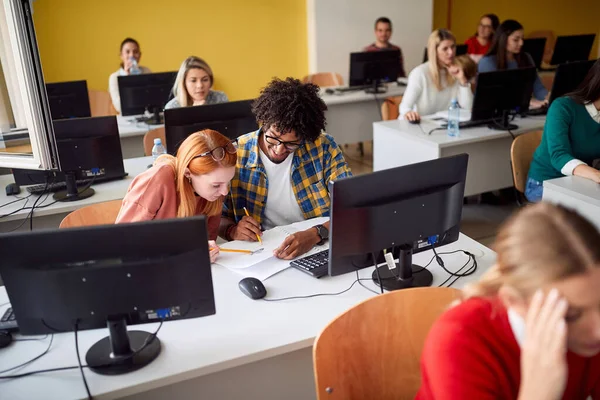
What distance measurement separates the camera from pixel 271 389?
160 cm

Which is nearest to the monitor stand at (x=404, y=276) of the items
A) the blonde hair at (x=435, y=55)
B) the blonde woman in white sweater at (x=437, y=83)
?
the blonde woman in white sweater at (x=437, y=83)

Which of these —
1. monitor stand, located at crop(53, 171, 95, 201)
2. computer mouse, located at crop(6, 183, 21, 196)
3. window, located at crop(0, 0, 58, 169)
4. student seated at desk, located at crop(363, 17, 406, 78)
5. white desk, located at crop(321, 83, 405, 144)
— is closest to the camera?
window, located at crop(0, 0, 58, 169)

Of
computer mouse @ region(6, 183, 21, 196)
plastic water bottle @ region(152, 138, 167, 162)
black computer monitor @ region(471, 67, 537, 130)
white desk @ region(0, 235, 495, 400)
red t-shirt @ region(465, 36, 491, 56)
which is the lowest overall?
white desk @ region(0, 235, 495, 400)

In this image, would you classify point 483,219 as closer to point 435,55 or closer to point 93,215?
point 435,55

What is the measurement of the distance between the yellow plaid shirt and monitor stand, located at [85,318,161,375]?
2.98 ft

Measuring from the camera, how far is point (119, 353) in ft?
4.55

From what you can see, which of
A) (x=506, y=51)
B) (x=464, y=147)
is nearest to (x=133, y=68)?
(x=464, y=147)

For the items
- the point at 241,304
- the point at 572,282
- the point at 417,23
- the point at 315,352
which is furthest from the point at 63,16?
the point at 572,282

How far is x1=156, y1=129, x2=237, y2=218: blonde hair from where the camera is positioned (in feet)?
6.07

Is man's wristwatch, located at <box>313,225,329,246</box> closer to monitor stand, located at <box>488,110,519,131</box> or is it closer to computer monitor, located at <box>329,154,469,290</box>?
computer monitor, located at <box>329,154,469,290</box>

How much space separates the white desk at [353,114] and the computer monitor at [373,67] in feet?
0.36

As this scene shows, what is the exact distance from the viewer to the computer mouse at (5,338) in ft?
4.79

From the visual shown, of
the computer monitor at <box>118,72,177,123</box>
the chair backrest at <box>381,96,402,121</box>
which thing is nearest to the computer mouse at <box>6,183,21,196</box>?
the computer monitor at <box>118,72,177,123</box>

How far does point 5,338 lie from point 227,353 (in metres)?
0.60
